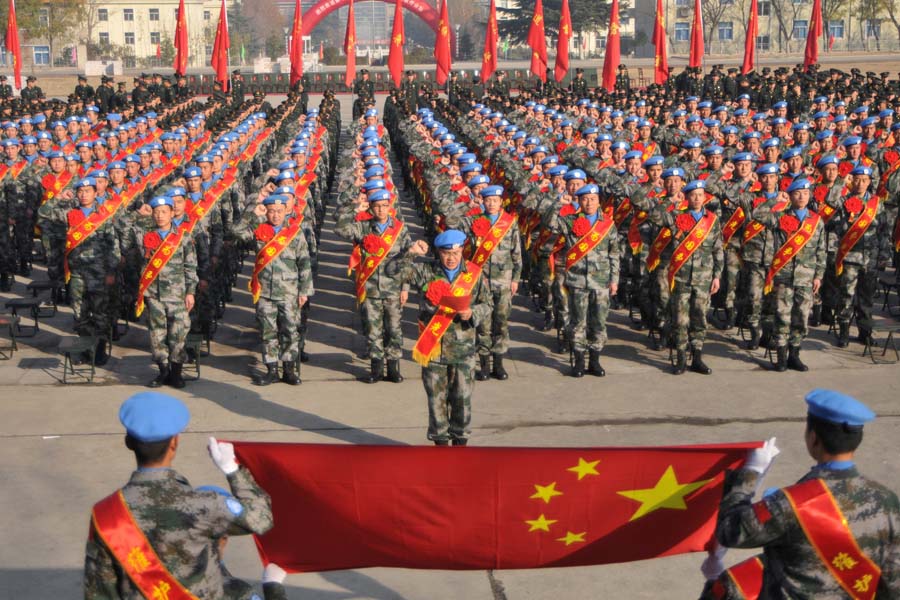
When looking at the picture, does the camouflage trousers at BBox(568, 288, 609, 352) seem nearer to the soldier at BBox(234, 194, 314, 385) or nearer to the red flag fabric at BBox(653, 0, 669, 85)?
the soldier at BBox(234, 194, 314, 385)

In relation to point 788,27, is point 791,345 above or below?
below

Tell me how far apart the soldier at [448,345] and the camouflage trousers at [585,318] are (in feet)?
8.02

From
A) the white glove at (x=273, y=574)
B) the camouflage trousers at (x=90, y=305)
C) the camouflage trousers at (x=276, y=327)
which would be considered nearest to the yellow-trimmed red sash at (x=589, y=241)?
the camouflage trousers at (x=276, y=327)

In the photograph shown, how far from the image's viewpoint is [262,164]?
22.2 meters

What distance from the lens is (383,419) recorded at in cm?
968

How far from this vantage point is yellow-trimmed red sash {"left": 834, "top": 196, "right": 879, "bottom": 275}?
11.6m

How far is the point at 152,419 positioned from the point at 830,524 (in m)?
2.43

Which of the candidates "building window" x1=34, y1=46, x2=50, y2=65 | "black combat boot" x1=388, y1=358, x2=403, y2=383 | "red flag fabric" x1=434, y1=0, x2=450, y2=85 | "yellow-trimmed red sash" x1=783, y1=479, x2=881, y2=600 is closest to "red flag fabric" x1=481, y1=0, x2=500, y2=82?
"red flag fabric" x1=434, y1=0, x2=450, y2=85

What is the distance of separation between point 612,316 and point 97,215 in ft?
19.3

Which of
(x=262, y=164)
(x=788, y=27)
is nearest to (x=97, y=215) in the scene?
(x=262, y=164)

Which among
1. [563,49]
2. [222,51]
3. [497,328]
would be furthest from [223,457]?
[222,51]

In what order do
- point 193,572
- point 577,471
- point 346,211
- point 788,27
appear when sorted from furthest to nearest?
point 788,27 < point 346,211 < point 577,471 < point 193,572

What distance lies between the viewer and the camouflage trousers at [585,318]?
10797mm

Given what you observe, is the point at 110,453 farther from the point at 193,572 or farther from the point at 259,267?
the point at 193,572
